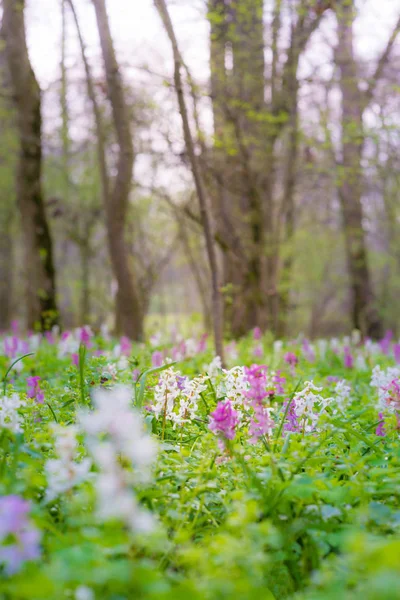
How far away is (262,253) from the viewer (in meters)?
9.87

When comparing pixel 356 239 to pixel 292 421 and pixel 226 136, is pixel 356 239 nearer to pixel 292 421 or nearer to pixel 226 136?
pixel 226 136

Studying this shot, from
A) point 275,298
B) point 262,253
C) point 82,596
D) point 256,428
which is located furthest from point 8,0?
point 82,596

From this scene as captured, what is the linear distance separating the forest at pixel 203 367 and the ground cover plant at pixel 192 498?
0.03 ft

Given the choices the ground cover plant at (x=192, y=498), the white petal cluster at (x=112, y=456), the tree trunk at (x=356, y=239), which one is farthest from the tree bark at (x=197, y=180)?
the tree trunk at (x=356, y=239)

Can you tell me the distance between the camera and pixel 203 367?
4.77 metres

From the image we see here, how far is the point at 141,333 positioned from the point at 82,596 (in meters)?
7.68

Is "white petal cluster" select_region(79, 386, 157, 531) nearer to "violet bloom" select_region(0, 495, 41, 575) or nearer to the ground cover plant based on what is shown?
the ground cover plant

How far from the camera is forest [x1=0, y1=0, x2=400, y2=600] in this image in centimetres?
155

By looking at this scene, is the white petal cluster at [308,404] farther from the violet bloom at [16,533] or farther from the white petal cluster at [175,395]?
the violet bloom at [16,533]

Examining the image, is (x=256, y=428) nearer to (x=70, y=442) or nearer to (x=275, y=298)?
(x=70, y=442)

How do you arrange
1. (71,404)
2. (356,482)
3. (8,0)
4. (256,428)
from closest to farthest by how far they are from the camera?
1. (356,482)
2. (256,428)
3. (71,404)
4. (8,0)

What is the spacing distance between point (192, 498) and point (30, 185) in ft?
29.4

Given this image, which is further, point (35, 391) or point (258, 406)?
point (35, 391)

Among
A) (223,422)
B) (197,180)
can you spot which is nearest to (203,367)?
(197,180)
